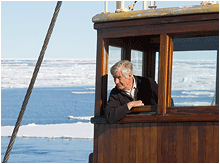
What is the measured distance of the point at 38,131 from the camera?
34.0m

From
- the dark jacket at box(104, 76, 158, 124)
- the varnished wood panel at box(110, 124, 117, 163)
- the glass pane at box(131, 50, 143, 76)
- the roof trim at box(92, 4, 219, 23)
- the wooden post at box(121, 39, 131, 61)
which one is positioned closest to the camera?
the roof trim at box(92, 4, 219, 23)

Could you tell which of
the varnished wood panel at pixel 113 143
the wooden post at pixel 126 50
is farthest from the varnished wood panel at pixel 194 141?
the wooden post at pixel 126 50

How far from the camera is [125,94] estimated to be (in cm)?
479

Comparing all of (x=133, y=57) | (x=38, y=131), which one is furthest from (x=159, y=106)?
(x=38, y=131)

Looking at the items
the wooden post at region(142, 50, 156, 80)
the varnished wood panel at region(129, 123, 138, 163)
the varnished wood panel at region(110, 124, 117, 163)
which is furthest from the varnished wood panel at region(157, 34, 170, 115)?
the wooden post at region(142, 50, 156, 80)

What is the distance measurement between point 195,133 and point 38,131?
30537 millimetres

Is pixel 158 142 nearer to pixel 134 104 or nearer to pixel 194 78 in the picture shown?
pixel 134 104

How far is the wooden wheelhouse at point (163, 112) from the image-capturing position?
4297 millimetres

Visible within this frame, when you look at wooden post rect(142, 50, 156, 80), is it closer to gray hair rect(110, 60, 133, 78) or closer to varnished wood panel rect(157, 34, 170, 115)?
gray hair rect(110, 60, 133, 78)

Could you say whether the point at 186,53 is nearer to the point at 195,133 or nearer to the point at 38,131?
the point at 195,133

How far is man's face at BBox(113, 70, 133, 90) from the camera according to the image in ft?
15.6

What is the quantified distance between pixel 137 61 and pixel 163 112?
137 cm

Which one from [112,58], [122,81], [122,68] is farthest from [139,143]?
[112,58]

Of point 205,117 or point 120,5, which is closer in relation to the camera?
point 205,117
